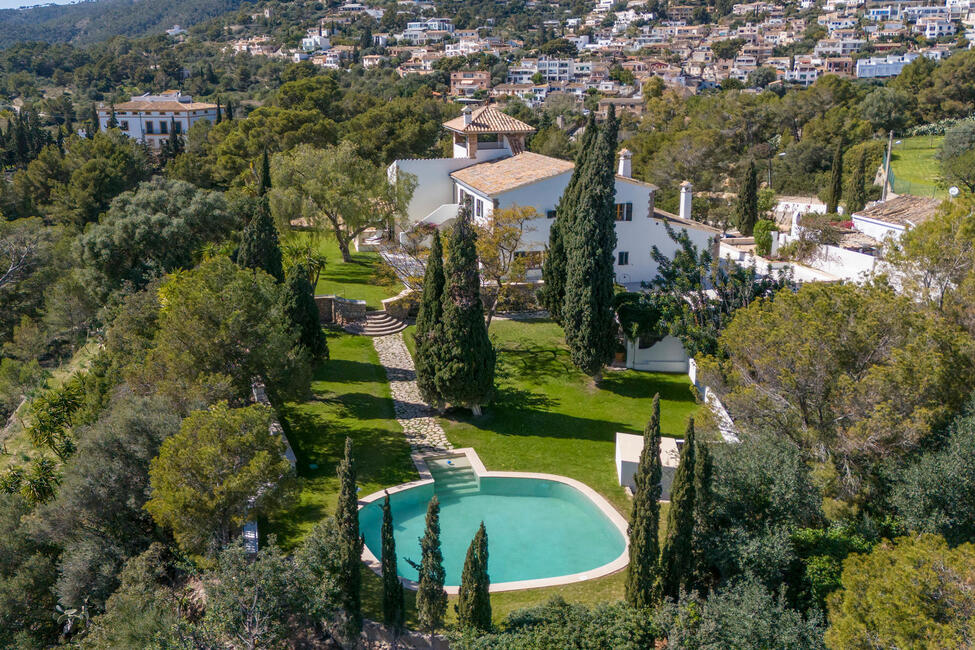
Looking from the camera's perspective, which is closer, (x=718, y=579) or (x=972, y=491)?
(x=972, y=491)

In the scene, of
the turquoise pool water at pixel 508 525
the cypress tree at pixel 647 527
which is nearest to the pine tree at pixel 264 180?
the turquoise pool water at pixel 508 525

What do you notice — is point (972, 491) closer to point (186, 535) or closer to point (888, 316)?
point (888, 316)

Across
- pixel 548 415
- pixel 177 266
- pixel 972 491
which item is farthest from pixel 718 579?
pixel 177 266

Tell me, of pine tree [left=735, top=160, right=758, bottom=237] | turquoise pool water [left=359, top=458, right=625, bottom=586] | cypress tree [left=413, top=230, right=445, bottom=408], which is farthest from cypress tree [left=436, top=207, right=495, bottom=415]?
pine tree [left=735, top=160, right=758, bottom=237]

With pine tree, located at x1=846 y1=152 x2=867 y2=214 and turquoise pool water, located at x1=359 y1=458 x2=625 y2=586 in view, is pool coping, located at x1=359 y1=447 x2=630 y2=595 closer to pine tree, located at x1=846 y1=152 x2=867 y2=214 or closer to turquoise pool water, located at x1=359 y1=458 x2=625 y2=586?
turquoise pool water, located at x1=359 y1=458 x2=625 y2=586

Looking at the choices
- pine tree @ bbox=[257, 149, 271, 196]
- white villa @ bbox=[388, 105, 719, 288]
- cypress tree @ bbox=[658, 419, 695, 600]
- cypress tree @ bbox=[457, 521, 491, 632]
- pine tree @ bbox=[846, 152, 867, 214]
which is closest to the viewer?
cypress tree @ bbox=[457, 521, 491, 632]

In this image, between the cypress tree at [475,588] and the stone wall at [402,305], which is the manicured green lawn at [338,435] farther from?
the cypress tree at [475,588]

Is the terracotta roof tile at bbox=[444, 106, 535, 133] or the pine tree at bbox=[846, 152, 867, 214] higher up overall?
the terracotta roof tile at bbox=[444, 106, 535, 133]
